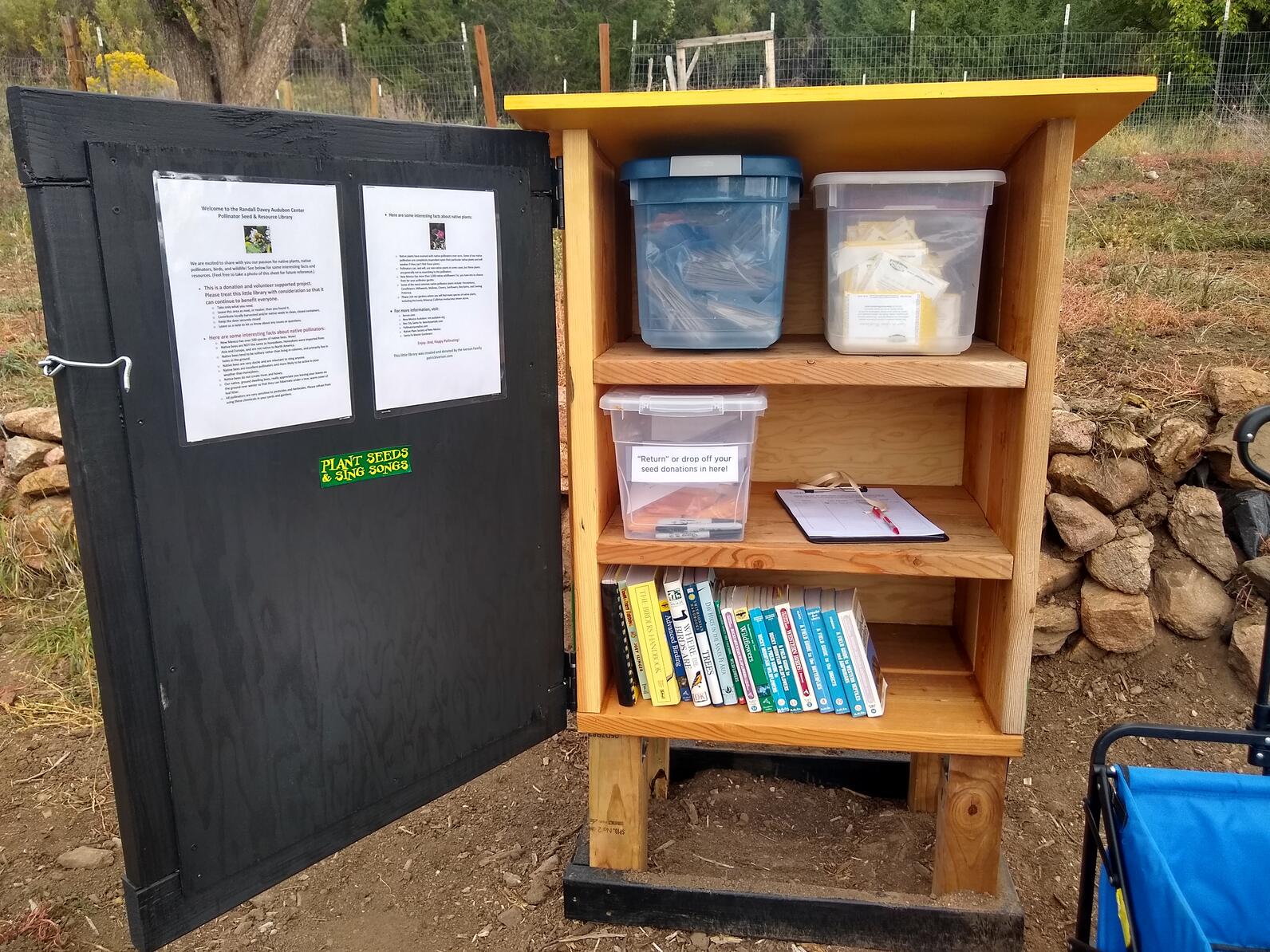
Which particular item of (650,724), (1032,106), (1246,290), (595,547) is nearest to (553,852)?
(650,724)

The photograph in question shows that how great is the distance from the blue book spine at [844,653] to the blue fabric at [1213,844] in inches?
22.0

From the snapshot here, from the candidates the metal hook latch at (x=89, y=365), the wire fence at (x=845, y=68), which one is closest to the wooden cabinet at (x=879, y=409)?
the metal hook latch at (x=89, y=365)

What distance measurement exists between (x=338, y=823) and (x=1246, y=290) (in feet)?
15.1

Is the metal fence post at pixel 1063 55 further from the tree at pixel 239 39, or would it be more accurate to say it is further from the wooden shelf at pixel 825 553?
the wooden shelf at pixel 825 553

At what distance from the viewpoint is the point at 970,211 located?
1.79 metres

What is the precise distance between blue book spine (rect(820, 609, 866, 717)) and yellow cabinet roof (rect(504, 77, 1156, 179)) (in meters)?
0.98

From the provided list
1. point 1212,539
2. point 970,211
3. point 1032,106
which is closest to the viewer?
point 1032,106

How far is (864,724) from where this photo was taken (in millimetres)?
1971

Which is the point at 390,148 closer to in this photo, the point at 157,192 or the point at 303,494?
the point at 157,192

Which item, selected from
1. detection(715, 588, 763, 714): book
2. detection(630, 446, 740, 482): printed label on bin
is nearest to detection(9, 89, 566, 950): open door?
detection(630, 446, 740, 482): printed label on bin

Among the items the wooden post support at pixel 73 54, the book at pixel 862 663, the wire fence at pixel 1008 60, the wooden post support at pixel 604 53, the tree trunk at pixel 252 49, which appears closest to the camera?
the book at pixel 862 663

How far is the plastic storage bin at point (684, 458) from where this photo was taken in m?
1.86

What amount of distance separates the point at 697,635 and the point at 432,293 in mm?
914

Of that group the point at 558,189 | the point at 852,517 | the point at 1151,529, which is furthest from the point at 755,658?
the point at 1151,529
